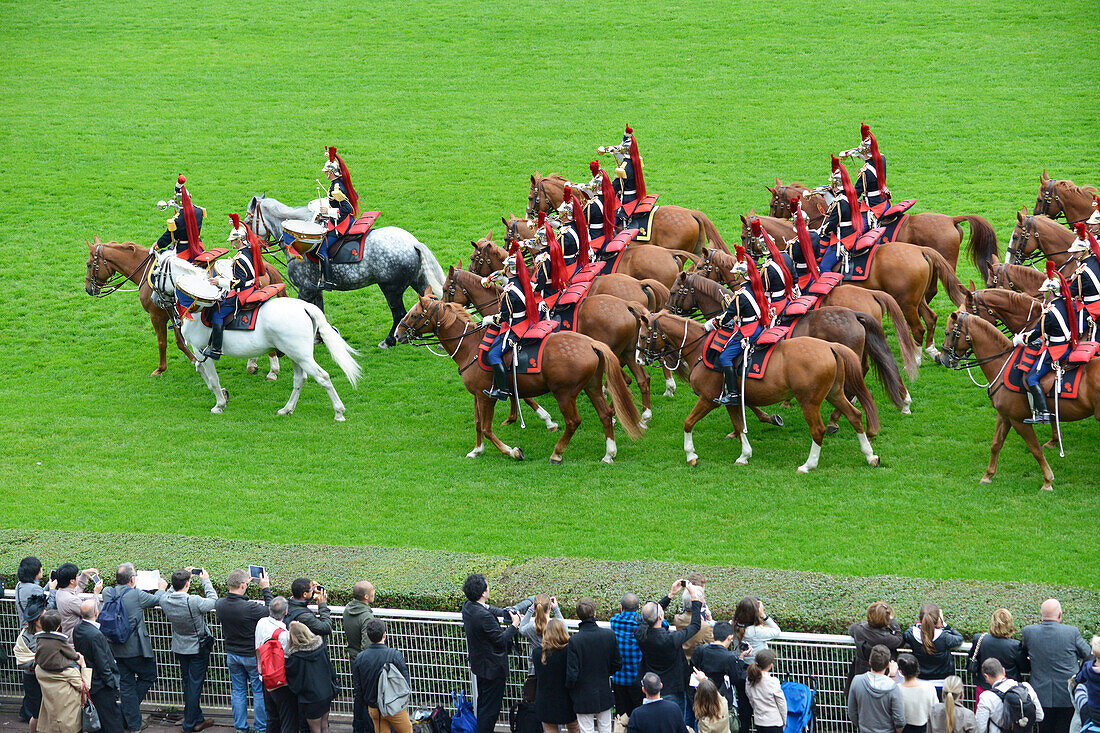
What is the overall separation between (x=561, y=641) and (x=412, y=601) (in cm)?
233

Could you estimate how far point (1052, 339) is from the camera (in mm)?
14047

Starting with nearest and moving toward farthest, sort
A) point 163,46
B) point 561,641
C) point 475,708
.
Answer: point 561,641, point 475,708, point 163,46

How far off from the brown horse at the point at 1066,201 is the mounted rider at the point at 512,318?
898 centimetres

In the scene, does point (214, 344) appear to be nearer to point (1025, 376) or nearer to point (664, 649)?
point (664, 649)

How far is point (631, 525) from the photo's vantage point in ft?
46.9

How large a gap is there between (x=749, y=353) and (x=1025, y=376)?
3.28m

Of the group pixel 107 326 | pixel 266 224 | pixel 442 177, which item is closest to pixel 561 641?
pixel 266 224

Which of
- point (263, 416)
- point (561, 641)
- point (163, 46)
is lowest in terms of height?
point (263, 416)

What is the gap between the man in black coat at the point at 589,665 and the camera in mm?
9531

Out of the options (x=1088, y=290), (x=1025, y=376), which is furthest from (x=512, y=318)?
(x=1088, y=290)

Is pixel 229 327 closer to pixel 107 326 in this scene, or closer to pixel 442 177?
pixel 107 326

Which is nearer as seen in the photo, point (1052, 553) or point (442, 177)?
point (1052, 553)

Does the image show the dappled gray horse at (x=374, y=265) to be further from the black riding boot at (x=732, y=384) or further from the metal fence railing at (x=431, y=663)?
the metal fence railing at (x=431, y=663)

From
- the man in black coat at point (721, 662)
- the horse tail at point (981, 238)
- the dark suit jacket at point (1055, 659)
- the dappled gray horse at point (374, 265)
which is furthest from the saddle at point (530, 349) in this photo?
the dark suit jacket at point (1055, 659)
